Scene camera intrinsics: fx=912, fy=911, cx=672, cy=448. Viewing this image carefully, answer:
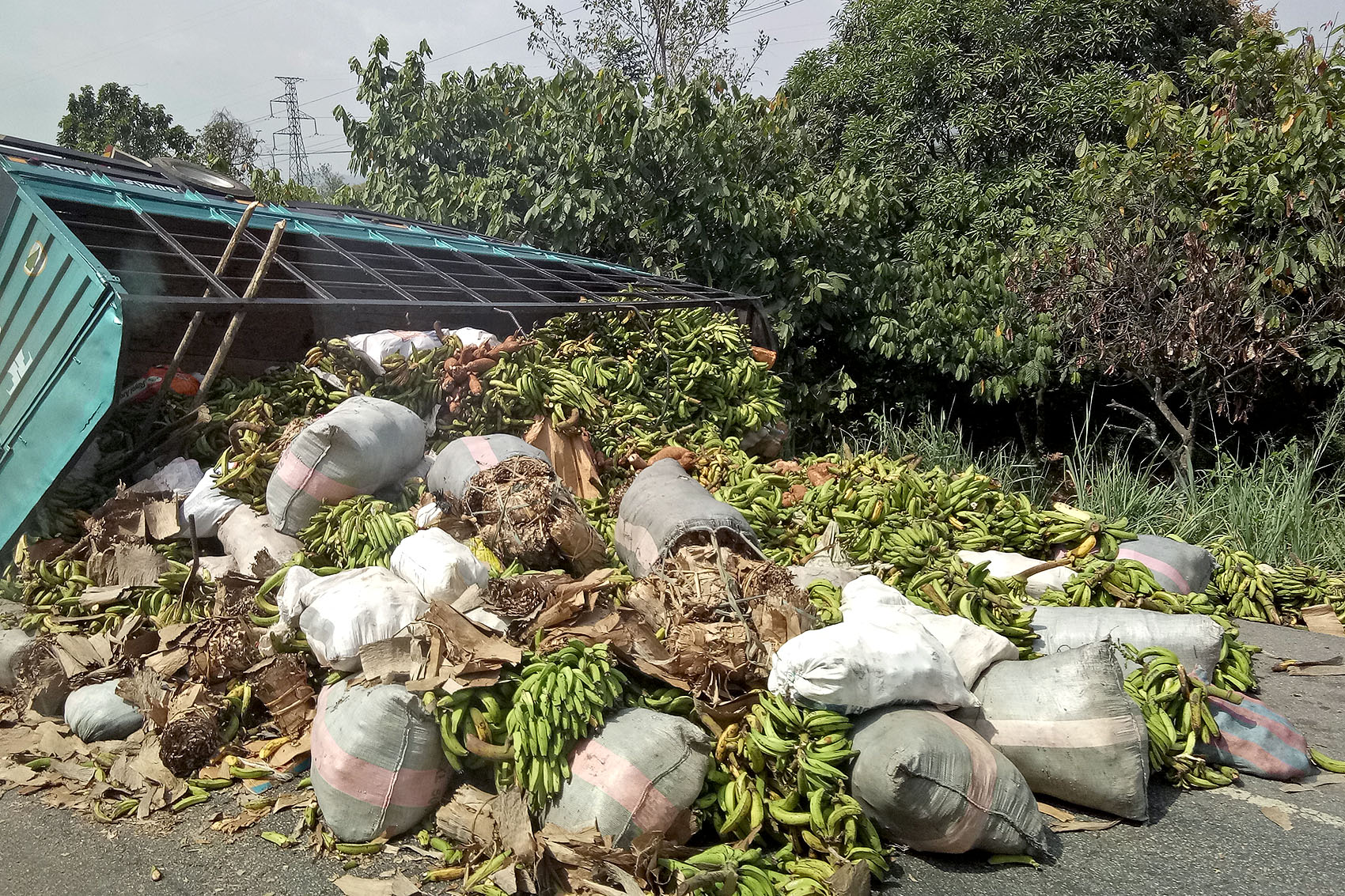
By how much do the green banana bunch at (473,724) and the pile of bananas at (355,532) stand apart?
3.27ft

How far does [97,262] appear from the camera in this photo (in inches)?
A: 167

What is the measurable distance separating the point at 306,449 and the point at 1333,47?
7786mm

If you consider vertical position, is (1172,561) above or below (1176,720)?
above

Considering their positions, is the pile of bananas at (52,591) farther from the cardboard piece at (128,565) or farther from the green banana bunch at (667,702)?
the green banana bunch at (667,702)

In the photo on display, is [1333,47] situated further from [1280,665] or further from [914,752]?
[914,752]

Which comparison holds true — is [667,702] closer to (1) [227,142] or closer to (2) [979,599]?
(2) [979,599]

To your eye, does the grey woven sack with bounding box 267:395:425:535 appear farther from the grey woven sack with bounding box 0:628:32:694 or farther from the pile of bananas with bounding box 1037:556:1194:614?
the pile of bananas with bounding box 1037:556:1194:614

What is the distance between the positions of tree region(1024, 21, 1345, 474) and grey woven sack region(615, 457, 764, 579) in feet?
15.7

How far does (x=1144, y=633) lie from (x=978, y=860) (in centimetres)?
133

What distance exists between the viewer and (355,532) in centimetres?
396

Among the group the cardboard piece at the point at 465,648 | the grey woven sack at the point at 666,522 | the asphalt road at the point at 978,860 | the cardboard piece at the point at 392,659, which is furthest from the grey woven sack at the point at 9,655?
the grey woven sack at the point at 666,522

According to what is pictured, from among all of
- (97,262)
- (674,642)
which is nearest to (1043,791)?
(674,642)

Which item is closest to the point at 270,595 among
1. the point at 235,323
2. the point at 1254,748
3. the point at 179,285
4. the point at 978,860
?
the point at 235,323

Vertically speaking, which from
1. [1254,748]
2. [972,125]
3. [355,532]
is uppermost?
[972,125]
